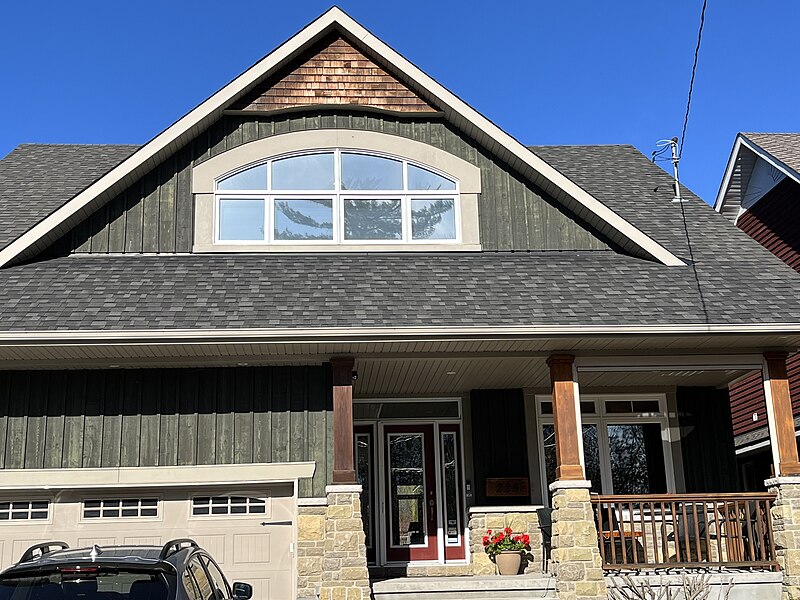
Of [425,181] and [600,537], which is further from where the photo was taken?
[425,181]

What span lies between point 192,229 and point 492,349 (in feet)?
14.8

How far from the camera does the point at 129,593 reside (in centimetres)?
581

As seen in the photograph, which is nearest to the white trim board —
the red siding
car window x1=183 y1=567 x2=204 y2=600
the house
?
the house

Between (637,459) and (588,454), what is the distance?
0.78 metres

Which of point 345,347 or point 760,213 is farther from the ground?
point 760,213

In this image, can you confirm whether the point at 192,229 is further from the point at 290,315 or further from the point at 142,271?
the point at 290,315

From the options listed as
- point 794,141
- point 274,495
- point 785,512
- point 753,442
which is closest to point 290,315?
point 274,495

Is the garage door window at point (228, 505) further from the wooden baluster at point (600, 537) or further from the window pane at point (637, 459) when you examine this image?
the window pane at point (637, 459)

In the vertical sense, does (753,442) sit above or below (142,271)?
below

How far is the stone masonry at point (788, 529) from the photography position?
10.8m

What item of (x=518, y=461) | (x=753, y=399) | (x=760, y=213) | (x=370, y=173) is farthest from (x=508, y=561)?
(x=760, y=213)

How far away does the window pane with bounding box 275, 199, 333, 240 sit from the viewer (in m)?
13.2

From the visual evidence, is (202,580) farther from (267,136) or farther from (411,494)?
(267,136)

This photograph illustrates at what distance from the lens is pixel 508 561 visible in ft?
40.8
